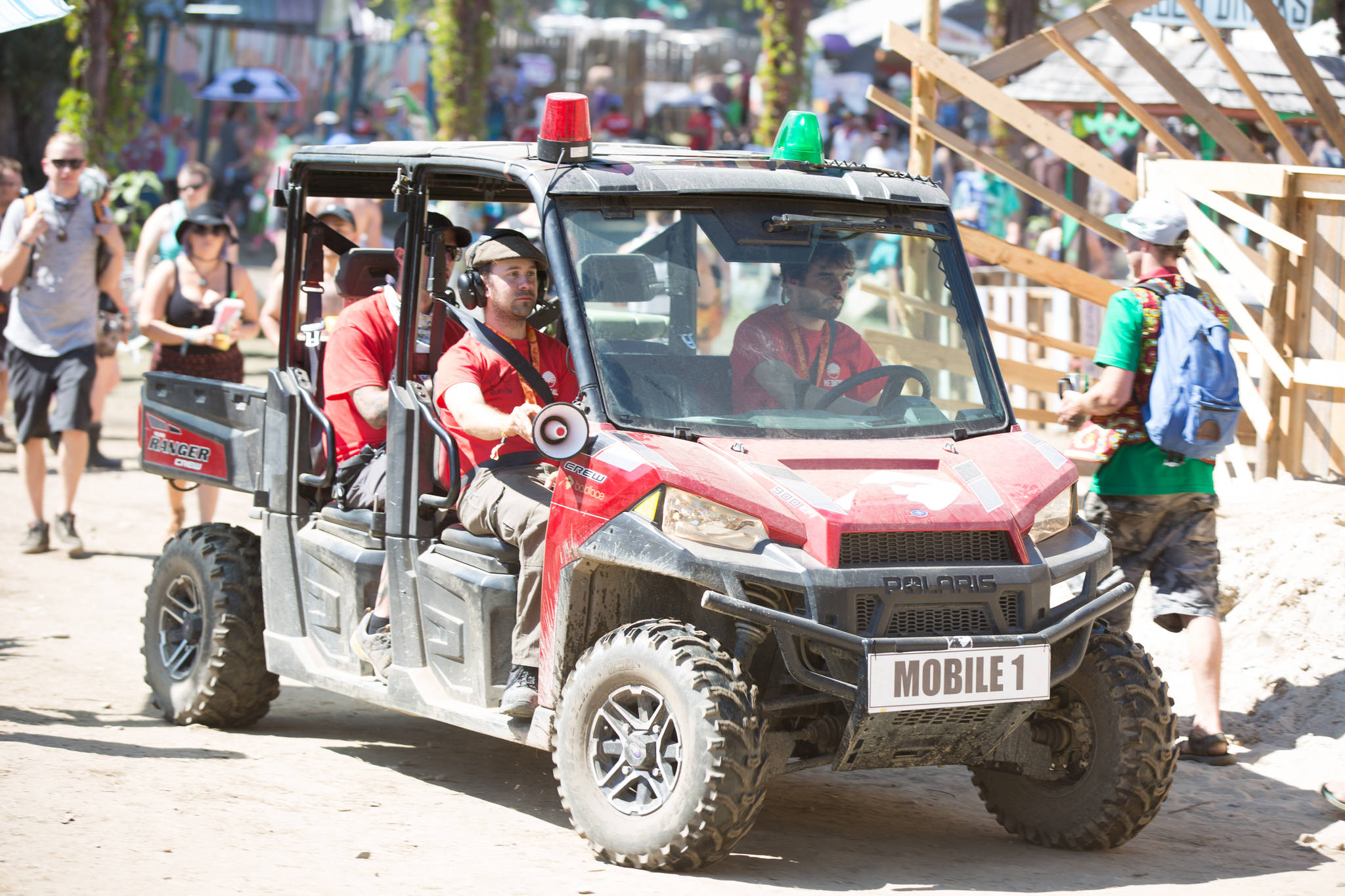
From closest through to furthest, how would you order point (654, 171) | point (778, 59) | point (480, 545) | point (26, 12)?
point (654, 171) < point (480, 545) < point (26, 12) < point (778, 59)

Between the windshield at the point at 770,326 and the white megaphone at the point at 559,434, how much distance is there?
270mm

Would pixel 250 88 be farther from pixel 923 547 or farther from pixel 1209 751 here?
pixel 923 547

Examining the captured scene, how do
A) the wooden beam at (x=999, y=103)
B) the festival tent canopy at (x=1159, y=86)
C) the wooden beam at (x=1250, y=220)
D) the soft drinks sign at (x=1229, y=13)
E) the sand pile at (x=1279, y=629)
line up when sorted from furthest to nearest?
the festival tent canopy at (x=1159, y=86) → the soft drinks sign at (x=1229, y=13) → the wooden beam at (x=999, y=103) → the wooden beam at (x=1250, y=220) → the sand pile at (x=1279, y=629)

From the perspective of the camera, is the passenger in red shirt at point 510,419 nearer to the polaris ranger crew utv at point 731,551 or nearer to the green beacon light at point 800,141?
the polaris ranger crew utv at point 731,551

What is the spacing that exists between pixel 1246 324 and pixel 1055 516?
13.1 feet

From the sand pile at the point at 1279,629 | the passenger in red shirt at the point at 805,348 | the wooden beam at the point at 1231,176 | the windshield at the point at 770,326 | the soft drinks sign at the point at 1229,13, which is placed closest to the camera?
the windshield at the point at 770,326

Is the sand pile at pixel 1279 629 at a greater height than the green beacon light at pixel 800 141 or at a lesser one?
lesser

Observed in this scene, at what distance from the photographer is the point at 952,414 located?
5312 millimetres

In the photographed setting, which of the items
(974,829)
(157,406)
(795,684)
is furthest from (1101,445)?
(157,406)

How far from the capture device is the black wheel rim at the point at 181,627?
21.6 ft

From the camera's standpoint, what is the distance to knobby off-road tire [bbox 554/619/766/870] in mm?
4426

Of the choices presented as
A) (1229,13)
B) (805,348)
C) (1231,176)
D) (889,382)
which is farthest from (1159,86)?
(805,348)

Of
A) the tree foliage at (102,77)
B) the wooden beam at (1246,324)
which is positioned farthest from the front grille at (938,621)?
the tree foliage at (102,77)

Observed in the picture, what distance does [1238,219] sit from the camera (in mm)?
8258
